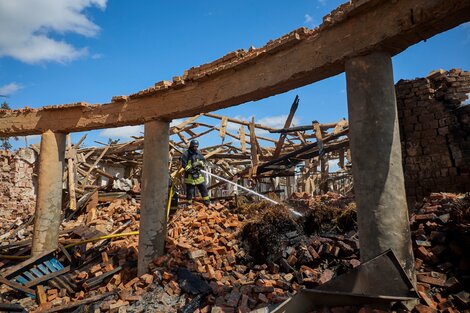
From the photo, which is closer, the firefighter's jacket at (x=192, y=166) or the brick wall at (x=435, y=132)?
the brick wall at (x=435, y=132)

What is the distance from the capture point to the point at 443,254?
4.28 metres

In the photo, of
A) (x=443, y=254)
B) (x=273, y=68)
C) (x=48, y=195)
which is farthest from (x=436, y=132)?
(x=48, y=195)

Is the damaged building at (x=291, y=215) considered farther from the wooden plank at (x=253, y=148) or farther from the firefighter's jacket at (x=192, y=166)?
the wooden plank at (x=253, y=148)

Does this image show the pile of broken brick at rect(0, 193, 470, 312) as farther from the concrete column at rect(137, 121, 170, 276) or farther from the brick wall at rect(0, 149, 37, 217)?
the brick wall at rect(0, 149, 37, 217)

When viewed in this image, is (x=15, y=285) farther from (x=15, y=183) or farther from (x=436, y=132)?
(x=436, y=132)

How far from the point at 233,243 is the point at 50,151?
5074mm

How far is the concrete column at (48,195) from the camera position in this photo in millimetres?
7172

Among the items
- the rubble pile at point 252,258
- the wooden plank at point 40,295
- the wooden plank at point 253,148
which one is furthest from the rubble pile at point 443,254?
the wooden plank at point 40,295

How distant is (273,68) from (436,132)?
13.7 feet

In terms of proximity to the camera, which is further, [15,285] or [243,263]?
[243,263]

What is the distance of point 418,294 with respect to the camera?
142 inches

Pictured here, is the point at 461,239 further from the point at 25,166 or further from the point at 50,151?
the point at 25,166

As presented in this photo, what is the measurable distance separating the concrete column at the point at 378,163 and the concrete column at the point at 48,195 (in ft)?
22.9

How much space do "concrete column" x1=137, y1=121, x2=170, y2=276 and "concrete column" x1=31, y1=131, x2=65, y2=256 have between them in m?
2.64
